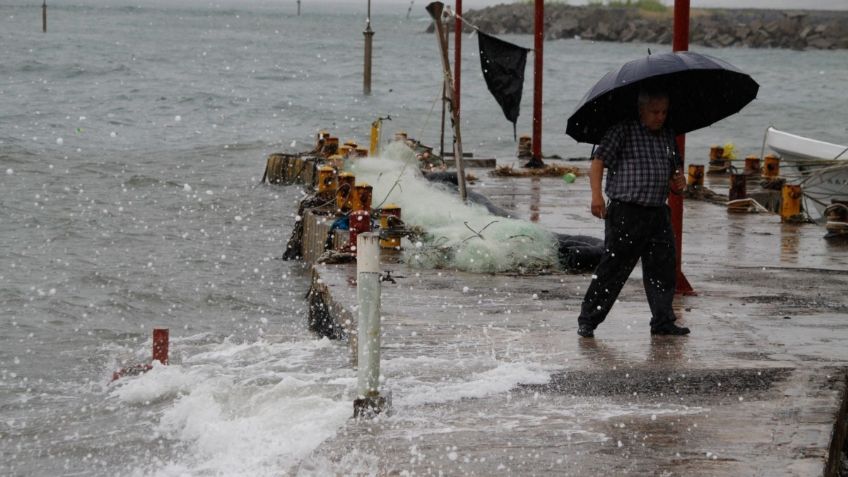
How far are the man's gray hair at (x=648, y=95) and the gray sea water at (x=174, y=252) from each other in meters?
2.24

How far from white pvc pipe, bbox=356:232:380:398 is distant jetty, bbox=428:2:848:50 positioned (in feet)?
391

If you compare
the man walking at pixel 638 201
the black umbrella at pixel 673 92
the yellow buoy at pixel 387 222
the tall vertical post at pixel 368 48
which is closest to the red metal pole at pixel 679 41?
the black umbrella at pixel 673 92

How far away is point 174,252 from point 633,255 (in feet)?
37.6

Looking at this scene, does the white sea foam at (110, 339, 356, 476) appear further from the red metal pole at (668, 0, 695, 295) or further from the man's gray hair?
the red metal pole at (668, 0, 695, 295)

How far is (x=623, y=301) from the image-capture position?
10.5 metres

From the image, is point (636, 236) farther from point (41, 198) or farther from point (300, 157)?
point (41, 198)

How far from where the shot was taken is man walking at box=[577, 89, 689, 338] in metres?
8.63

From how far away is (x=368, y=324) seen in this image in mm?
7211

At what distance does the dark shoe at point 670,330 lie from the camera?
9.05m

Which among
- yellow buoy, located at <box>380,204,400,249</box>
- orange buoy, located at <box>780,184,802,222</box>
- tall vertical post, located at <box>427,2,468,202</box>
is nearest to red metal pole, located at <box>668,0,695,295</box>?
yellow buoy, located at <box>380,204,400,249</box>

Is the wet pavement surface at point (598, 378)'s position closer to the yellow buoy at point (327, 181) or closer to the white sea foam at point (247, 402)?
the white sea foam at point (247, 402)

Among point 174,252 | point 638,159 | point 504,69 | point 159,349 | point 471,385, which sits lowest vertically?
point 174,252

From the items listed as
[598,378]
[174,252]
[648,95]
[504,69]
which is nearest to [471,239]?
[648,95]

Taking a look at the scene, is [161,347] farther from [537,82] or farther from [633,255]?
[537,82]
